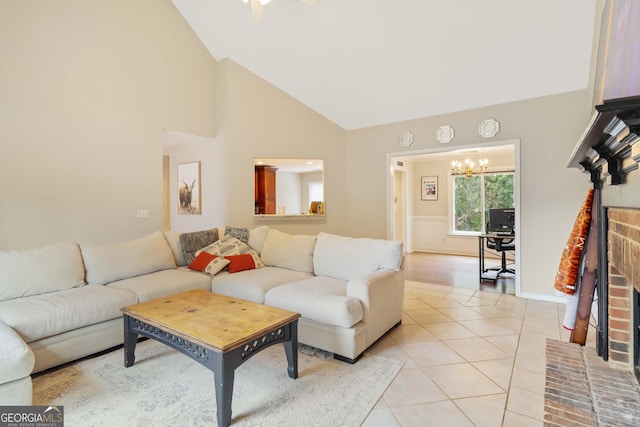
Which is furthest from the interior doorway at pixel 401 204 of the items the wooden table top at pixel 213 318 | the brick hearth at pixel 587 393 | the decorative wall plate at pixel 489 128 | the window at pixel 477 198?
the wooden table top at pixel 213 318

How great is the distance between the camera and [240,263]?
3.47 metres

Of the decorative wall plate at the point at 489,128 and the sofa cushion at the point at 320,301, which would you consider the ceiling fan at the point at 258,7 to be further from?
the decorative wall plate at the point at 489,128

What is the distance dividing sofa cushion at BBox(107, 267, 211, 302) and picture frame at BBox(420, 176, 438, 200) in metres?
6.07

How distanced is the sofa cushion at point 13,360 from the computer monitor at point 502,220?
544cm

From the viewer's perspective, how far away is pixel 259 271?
3406 millimetres

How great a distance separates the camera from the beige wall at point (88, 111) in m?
3.27

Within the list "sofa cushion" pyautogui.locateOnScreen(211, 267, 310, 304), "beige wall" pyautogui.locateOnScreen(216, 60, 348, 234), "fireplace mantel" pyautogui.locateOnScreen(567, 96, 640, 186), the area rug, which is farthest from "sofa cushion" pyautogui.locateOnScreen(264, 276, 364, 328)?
"beige wall" pyautogui.locateOnScreen(216, 60, 348, 234)

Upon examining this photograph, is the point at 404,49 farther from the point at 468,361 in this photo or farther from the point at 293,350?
the point at 293,350

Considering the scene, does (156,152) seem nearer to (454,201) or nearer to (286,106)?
(286,106)

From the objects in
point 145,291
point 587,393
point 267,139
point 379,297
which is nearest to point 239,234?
point 145,291

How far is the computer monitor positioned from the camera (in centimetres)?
484

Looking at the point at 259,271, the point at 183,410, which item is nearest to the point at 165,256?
the point at 259,271

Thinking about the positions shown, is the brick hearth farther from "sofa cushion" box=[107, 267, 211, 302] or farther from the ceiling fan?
the ceiling fan

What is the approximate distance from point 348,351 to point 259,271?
A: 144 centimetres
